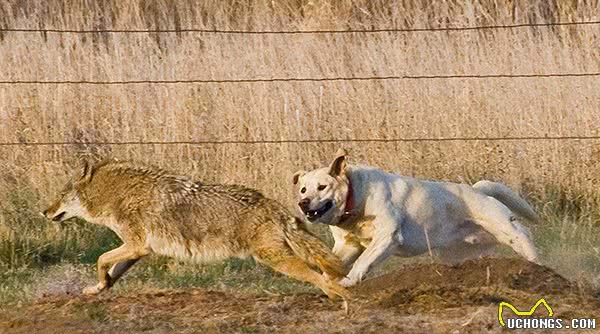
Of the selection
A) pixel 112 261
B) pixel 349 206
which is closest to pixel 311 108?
pixel 349 206

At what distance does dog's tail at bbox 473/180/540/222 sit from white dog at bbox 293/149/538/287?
15 centimetres

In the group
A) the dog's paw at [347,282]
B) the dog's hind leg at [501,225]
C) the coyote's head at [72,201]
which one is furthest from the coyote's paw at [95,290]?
the dog's hind leg at [501,225]

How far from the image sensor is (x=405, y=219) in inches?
301

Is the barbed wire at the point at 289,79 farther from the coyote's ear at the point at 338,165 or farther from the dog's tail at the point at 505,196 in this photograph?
the coyote's ear at the point at 338,165

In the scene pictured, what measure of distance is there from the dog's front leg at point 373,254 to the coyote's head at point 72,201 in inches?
59.9

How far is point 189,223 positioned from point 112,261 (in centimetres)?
46

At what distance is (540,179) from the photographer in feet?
33.7

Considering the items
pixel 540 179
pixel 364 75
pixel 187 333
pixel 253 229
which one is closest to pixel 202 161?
pixel 364 75

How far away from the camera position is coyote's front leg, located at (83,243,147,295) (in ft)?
24.2

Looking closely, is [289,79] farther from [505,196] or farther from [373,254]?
[373,254]

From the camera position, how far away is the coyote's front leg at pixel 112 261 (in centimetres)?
739

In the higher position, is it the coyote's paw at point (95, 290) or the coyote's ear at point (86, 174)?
the coyote's ear at point (86, 174)

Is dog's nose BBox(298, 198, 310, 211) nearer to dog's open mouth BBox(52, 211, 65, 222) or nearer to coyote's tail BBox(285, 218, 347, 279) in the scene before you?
coyote's tail BBox(285, 218, 347, 279)

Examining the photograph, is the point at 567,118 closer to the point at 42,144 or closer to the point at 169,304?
the point at 42,144
